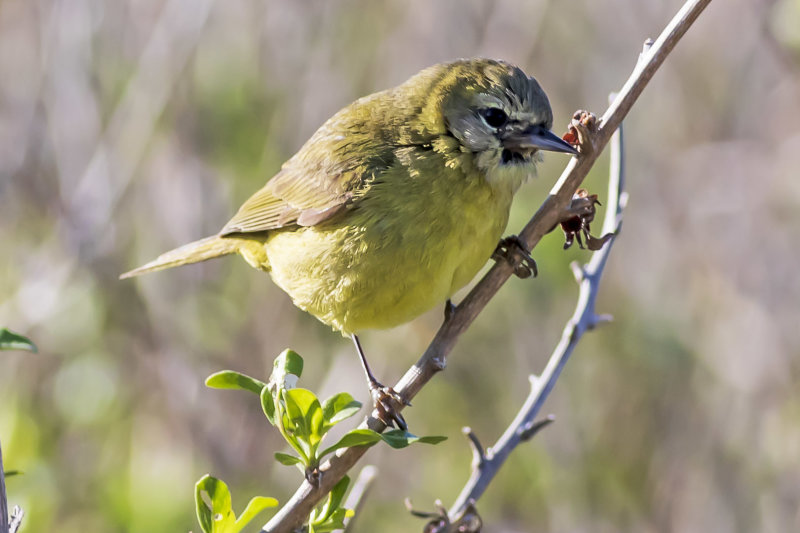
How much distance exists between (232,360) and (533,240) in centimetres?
276

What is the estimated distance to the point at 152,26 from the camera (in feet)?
16.2

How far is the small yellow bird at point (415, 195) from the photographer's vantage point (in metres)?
2.83

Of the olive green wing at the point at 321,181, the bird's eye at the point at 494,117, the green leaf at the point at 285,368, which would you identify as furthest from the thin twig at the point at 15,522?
the bird's eye at the point at 494,117

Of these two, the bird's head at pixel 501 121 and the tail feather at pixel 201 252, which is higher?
the bird's head at pixel 501 121

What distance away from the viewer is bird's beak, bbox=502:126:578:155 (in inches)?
108

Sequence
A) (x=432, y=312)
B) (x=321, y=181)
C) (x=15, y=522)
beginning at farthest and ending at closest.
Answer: (x=432, y=312) < (x=321, y=181) < (x=15, y=522)

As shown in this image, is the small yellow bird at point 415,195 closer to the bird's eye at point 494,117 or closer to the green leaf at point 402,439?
the bird's eye at point 494,117

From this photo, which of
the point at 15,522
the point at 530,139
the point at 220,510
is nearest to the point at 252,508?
the point at 220,510

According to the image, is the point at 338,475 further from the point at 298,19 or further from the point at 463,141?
the point at 298,19

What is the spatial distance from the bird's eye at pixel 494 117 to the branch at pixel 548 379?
42 cm

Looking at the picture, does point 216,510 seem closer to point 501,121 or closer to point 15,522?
point 15,522

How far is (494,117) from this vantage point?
292 cm

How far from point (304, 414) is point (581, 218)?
1.02 m

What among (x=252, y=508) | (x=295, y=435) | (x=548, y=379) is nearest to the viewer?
(x=252, y=508)
